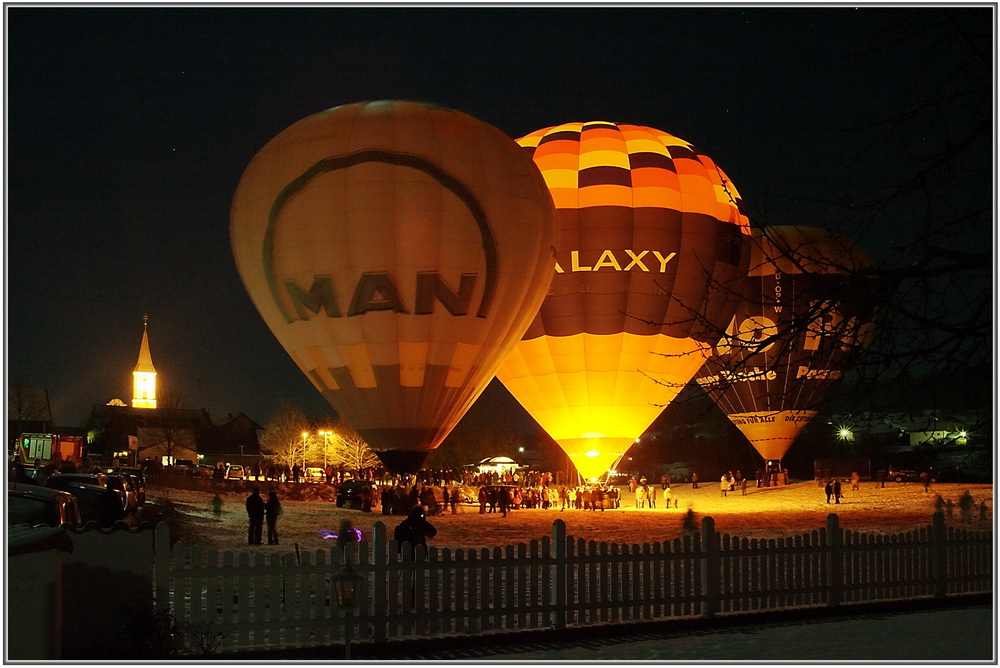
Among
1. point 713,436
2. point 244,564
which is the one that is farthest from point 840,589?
point 713,436

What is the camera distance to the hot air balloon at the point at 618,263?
96.6 feet

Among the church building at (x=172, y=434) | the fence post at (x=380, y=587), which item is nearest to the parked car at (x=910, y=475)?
the fence post at (x=380, y=587)

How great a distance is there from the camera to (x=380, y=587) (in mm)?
10258

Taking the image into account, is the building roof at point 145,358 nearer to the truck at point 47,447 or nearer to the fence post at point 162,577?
the truck at point 47,447

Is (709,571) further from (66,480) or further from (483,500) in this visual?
(483,500)

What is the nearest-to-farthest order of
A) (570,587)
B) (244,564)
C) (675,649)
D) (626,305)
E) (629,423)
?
(244,564)
(675,649)
(570,587)
(626,305)
(629,423)

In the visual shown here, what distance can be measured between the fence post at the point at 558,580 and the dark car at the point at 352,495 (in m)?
23.6

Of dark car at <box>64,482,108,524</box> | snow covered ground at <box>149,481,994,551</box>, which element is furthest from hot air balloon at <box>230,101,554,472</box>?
dark car at <box>64,482,108,524</box>

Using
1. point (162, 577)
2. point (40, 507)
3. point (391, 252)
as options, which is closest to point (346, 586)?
point (162, 577)

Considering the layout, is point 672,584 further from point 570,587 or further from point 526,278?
point 526,278

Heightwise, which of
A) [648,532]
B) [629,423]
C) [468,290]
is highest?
[468,290]

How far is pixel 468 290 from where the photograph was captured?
70.4 feet

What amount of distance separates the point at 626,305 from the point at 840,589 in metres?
17.1

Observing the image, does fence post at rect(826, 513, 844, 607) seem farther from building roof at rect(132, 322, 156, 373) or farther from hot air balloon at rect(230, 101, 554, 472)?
building roof at rect(132, 322, 156, 373)
